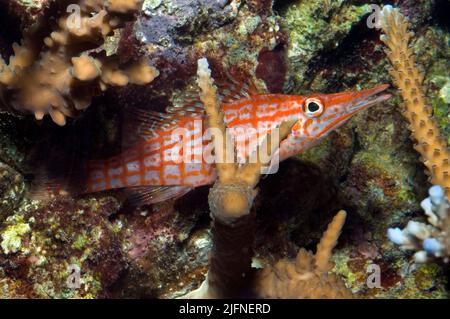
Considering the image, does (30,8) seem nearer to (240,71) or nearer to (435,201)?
(240,71)

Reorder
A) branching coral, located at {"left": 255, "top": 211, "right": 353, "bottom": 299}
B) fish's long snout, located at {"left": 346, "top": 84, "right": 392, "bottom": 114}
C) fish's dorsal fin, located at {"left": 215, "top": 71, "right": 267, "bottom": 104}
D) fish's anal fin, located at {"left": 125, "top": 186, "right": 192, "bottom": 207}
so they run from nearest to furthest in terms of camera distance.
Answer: branching coral, located at {"left": 255, "top": 211, "right": 353, "bottom": 299} → fish's long snout, located at {"left": 346, "top": 84, "right": 392, "bottom": 114} → fish's anal fin, located at {"left": 125, "top": 186, "right": 192, "bottom": 207} → fish's dorsal fin, located at {"left": 215, "top": 71, "right": 267, "bottom": 104}

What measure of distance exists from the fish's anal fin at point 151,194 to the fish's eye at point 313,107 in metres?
1.37

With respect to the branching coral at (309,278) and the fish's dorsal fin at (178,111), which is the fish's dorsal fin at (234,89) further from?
the branching coral at (309,278)

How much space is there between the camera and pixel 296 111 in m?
3.90

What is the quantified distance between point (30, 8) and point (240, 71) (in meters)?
2.03

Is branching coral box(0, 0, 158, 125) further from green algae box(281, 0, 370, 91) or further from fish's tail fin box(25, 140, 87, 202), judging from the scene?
green algae box(281, 0, 370, 91)

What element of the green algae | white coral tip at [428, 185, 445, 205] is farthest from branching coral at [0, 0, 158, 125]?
the green algae

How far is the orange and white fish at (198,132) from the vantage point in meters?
3.79

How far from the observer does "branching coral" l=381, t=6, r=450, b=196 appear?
12.3 ft

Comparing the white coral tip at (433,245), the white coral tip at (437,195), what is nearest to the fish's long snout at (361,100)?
the white coral tip at (437,195)

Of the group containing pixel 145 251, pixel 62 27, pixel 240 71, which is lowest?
pixel 145 251

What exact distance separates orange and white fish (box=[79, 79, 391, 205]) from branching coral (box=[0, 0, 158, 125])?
0.94 metres

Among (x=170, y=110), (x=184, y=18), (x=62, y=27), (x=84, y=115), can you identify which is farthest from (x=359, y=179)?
(x=62, y=27)

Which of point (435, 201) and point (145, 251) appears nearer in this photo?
point (435, 201)
